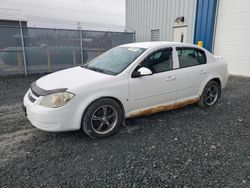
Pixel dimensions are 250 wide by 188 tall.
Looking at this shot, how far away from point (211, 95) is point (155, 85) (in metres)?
1.87

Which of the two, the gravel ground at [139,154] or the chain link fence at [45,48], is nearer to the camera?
the gravel ground at [139,154]

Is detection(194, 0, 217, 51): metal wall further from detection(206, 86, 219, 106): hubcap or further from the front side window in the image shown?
the front side window

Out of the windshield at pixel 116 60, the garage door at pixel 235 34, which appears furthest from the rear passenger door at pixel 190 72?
the garage door at pixel 235 34

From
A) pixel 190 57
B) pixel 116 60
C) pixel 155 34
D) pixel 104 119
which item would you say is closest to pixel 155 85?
pixel 116 60

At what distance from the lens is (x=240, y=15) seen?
7848 mm

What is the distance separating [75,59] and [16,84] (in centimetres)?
325

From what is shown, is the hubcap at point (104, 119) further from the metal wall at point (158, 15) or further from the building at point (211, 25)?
the metal wall at point (158, 15)

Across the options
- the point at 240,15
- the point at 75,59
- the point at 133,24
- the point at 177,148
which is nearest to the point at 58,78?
the point at 177,148

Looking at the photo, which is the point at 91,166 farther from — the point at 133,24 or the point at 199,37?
the point at 133,24

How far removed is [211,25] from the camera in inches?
348

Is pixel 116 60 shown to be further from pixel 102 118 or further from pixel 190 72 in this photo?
pixel 190 72

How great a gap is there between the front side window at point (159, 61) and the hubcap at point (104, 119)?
1037 mm

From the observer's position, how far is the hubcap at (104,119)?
118 inches

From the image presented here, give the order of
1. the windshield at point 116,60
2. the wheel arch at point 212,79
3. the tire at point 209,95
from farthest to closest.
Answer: the tire at point 209,95 < the wheel arch at point 212,79 < the windshield at point 116,60
